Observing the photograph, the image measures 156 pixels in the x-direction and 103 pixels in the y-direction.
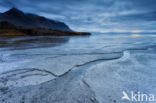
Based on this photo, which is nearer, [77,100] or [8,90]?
[77,100]

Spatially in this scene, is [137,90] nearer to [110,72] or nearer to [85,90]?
[110,72]

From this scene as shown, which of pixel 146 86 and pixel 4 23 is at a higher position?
pixel 4 23

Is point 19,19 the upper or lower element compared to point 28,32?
upper

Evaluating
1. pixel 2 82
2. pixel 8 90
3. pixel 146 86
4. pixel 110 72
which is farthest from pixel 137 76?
pixel 2 82

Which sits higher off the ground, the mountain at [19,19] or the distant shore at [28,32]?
the mountain at [19,19]

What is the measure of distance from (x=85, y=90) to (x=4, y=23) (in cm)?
7044

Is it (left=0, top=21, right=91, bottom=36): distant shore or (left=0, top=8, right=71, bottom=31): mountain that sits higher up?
(left=0, top=8, right=71, bottom=31): mountain

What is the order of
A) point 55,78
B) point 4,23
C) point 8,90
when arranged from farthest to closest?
point 4,23 → point 55,78 → point 8,90

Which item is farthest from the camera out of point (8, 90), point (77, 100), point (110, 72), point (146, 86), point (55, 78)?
point (110, 72)

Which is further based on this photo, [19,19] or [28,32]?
[19,19]

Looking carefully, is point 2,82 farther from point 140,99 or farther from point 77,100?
point 140,99

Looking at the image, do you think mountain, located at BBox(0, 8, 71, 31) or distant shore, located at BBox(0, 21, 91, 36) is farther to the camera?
mountain, located at BBox(0, 8, 71, 31)

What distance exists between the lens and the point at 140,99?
148 cm

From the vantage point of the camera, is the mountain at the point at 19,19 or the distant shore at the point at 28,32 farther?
the mountain at the point at 19,19
